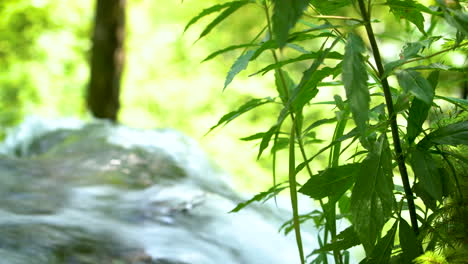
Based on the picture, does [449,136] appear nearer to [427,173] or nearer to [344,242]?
[427,173]

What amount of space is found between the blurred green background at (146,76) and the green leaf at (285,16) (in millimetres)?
5566

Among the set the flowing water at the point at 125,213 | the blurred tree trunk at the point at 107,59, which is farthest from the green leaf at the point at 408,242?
the blurred tree trunk at the point at 107,59

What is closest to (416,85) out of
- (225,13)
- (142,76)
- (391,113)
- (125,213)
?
(391,113)

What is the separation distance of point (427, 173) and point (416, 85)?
0.14 metres

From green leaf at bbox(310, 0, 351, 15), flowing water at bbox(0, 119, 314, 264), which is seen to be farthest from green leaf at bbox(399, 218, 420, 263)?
flowing water at bbox(0, 119, 314, 264)

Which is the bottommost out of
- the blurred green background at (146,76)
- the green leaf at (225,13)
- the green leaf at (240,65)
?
the green leaf at (240,65)

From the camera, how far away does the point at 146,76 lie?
24.2 ft

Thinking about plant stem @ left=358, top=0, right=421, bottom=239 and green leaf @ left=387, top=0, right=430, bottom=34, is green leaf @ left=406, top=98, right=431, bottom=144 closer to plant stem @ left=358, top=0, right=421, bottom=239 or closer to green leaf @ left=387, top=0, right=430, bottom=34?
plant stem @ left=358, top=0, right=421, bottom=239

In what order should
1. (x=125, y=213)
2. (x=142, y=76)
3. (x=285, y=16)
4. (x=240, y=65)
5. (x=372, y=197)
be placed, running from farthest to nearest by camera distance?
1. (x=142, y=76)
2. (x=125, y=213)
3. (x=240, y=65)
4. (x=372, y=197)
5. (x=285, y=16)

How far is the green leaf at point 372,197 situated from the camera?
74cm

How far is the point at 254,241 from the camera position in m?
2.01

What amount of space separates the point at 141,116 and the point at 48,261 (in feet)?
19.3

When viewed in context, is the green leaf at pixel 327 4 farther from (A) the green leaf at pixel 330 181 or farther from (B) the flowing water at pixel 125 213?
(B) the flowing water at pixel 125 213

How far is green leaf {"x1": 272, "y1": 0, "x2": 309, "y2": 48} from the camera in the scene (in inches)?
24.7
